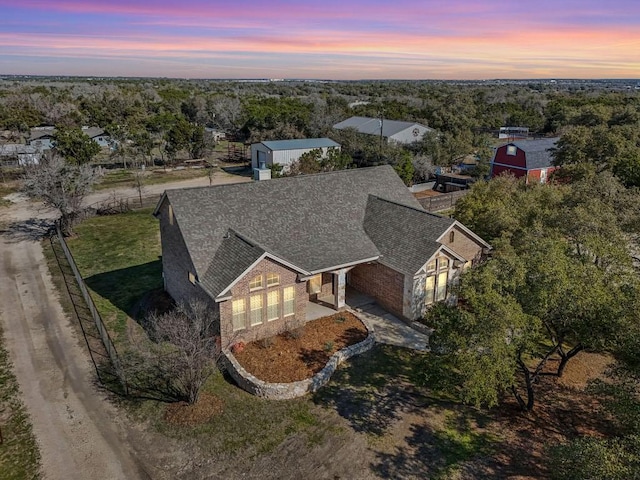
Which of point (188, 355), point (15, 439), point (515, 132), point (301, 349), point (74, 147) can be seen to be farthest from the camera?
point (515, 132)

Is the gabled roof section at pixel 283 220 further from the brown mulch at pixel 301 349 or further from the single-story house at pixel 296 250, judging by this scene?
the brown mulch at pixel 301 349

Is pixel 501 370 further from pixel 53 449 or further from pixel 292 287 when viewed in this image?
pixel 53 449

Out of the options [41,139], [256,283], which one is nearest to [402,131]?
[41,139]

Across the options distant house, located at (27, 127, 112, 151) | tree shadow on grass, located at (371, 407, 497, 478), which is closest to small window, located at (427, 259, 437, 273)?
tree shadow on grass, located at (371, 407, 497, 478)

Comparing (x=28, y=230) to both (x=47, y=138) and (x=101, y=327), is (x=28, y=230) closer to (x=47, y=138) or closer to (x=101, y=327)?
(x=101, y=327)

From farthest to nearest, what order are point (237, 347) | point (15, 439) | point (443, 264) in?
point (443, 264), point (237, 347), point (15, 439)

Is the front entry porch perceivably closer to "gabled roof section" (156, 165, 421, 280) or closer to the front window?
"gabled roof section" (156, 165, 421, 280)

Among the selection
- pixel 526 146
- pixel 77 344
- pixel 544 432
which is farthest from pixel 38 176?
pixel 526 146
